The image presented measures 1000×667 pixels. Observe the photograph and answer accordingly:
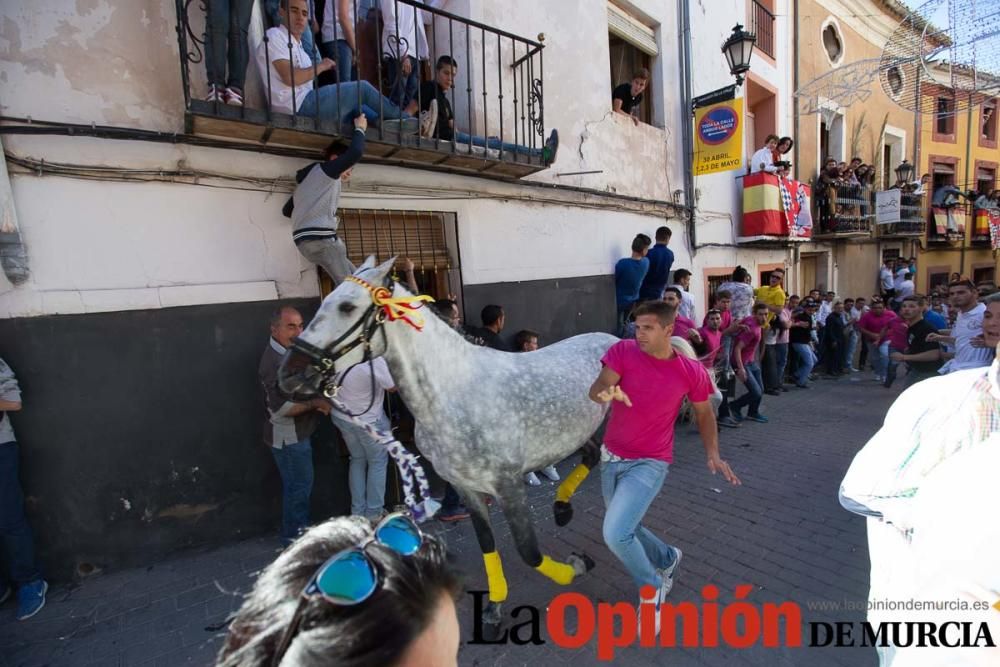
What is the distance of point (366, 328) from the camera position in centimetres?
264

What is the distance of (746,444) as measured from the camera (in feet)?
20.9

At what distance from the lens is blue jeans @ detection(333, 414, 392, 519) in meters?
4.12

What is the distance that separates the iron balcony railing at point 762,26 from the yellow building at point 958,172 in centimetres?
979

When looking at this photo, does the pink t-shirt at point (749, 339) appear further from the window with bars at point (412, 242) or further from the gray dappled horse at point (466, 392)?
the gray dappled horse at point (466, 392)

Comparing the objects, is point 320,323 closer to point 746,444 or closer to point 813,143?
point 746,444

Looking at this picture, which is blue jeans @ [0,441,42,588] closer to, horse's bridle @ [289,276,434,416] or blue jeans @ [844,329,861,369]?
horse's bridle @ [289,276,434,416]

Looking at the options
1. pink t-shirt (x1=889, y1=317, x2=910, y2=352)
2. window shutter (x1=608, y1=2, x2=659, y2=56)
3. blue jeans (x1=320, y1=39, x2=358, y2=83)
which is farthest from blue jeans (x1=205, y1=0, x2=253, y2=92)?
pink t-shirt (x1=889, y1=317, x2=910, y2=352)

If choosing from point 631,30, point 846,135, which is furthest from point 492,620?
point 846,135

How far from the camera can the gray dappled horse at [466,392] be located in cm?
Result: 256

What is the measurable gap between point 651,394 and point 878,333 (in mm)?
9430

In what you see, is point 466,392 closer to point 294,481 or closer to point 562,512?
point 562,512

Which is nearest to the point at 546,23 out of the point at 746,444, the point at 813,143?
the point at 746,444

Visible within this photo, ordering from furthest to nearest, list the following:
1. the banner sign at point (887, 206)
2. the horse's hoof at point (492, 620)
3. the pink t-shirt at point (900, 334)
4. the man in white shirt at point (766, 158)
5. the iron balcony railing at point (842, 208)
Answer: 1. the banner sign at point (887, 206)
2. the iron balcony railing at point (842, 208)
3. the man in white shirt at point (766, 158)
4. the pink t-shirt at point (900, 334)
5. the horse's hoof at point (492, 620)

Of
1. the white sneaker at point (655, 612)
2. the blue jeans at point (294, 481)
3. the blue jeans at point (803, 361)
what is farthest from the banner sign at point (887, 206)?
the blue jeans at point (294, 481)
